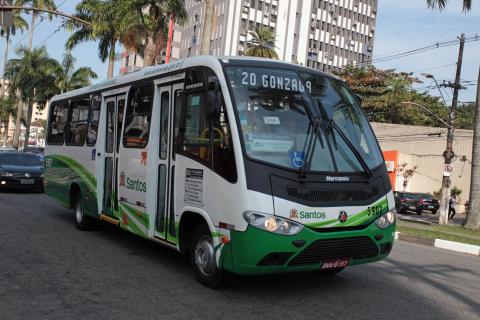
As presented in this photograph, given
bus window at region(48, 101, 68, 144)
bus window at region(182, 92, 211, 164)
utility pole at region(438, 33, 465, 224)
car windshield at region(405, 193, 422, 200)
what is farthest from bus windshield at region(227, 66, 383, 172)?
car windshield at region(405, 193, 422, 200)

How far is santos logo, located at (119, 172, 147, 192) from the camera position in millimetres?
7654

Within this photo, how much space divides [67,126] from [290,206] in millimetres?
7579

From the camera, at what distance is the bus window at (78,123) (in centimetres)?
1052

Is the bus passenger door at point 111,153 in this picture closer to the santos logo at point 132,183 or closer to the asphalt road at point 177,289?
the santos logo at point 132,183

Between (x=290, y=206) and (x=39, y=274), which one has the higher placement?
(x=290, y=206)

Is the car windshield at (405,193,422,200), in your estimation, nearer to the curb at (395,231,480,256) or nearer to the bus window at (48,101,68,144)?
the curb at (395,231,480,256)

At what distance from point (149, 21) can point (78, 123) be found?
17.7m

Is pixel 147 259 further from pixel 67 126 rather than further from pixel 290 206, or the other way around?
pixel 67 126

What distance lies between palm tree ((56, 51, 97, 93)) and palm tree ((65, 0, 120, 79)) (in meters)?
12.2

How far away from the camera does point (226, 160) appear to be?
5734 millimetres

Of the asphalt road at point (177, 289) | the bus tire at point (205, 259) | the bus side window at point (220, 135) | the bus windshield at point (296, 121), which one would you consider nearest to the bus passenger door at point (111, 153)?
the asphalt road at point (177, 289)

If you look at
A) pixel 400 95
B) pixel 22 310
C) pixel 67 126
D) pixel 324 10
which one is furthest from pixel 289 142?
pixel 324 10

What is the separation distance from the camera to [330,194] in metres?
5.71

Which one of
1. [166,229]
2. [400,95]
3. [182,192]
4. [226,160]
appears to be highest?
[400,95]
